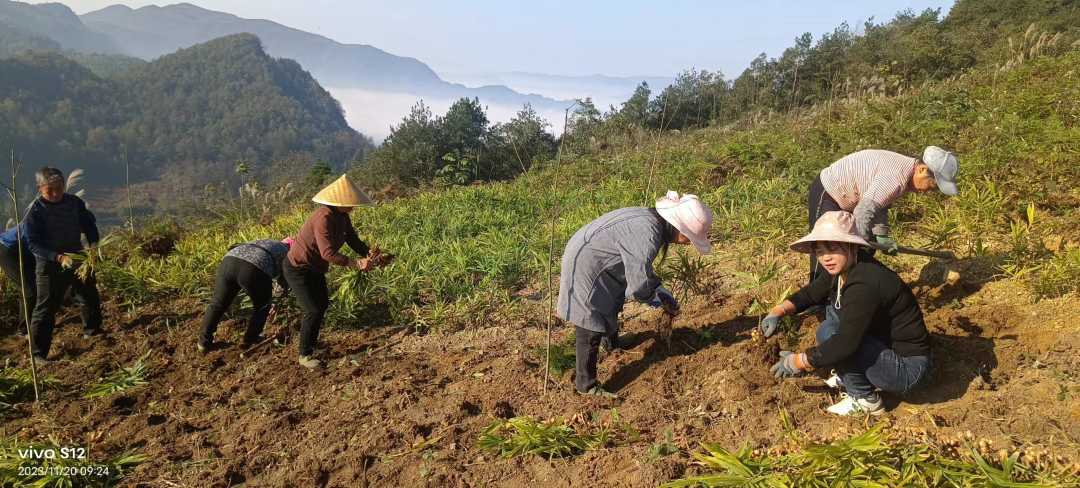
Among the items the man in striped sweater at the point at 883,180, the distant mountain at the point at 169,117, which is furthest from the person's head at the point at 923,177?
the distant mountain at the point at 169,117

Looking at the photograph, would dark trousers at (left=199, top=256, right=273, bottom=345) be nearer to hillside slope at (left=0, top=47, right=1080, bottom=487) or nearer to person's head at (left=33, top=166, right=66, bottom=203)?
hillside slope at (left=0, top=47, right=1080, bottom=487)

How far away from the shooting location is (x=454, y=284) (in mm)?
4898

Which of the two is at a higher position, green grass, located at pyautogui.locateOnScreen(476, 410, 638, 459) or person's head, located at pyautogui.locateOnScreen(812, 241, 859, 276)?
person's head, located at pyautogui.locateOnScreen(812, 241, 859, 276)

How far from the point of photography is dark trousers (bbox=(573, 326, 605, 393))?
307cm

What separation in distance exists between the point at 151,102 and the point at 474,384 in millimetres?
116120

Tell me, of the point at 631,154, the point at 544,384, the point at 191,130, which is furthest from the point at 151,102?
the point at 544,384

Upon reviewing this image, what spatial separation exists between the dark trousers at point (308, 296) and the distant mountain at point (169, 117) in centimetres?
6986

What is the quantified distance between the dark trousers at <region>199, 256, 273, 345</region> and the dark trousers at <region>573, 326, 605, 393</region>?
241 centimetres

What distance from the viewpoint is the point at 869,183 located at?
3217mm

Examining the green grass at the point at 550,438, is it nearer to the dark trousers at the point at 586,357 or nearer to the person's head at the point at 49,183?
the dark trousers at the point at 586,357

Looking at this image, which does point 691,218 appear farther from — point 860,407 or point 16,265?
point 16,265

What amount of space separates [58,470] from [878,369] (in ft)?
12.5

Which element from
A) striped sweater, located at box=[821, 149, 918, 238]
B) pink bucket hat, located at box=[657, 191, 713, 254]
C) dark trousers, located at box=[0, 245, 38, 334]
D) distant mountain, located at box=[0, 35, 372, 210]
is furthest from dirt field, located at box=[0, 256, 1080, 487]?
distant mountain, located at box=[0, 35, 372, 210]

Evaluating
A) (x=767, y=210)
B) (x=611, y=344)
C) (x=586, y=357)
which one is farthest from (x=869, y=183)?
(x=767, y=210)
